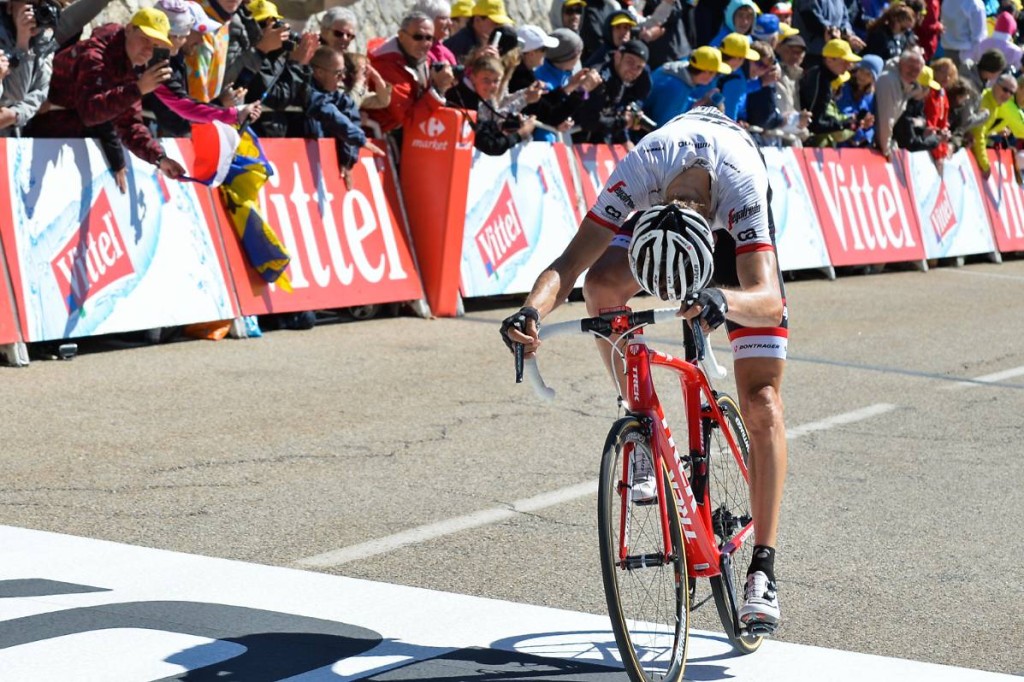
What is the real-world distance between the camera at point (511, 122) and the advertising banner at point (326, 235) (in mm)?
1145

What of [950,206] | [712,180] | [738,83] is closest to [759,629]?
[712,180]

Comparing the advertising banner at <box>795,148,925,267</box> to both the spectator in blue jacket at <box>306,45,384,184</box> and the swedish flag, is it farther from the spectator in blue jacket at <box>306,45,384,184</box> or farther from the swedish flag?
the swedish flag

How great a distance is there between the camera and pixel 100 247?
33.6 feet

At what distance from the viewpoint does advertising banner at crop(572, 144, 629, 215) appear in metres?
14.8

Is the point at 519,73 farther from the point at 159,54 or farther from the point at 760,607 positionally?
the point at 760,607

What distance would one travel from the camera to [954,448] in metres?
8.50

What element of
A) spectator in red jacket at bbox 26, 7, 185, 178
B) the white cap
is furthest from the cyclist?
the white cap

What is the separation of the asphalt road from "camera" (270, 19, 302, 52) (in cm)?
217

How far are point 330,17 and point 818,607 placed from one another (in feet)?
26.0

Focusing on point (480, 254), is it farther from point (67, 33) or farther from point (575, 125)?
point (67, 33)

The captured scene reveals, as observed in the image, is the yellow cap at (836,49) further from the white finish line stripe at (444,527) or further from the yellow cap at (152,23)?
Result: the white finish line stripe at (444,527)

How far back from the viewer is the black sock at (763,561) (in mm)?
4809

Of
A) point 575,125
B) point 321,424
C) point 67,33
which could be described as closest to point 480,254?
point 575,125

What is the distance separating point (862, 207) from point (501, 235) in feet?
22.1
